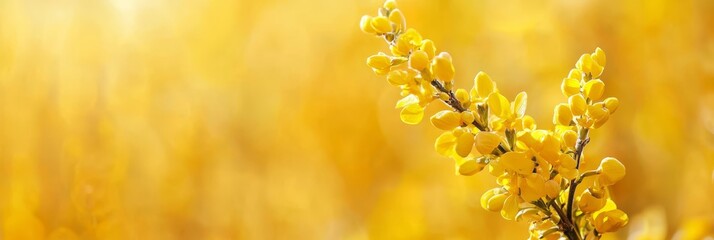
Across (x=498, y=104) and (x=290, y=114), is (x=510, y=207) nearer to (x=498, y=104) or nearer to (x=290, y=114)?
(x=498, y=104)

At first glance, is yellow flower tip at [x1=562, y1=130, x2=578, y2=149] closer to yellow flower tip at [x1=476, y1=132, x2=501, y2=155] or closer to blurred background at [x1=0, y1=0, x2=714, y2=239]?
yellow flower tip at [x1=476, y1=132, x2=501, y2=155]

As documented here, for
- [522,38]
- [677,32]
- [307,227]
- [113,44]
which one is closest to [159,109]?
[113,44]

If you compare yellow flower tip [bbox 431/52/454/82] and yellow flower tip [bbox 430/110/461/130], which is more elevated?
yellow flower tip [bbox 431/52/454/82]

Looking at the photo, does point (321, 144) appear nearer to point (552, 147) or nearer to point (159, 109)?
point (159, 109)

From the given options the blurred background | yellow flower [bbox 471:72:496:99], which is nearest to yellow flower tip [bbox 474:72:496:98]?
yellow flower [bbox 471:72:496:99]

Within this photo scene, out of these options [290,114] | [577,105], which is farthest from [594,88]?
[290,114]

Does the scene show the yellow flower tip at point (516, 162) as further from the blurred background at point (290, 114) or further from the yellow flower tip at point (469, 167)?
the blurred background at point (290, 114)

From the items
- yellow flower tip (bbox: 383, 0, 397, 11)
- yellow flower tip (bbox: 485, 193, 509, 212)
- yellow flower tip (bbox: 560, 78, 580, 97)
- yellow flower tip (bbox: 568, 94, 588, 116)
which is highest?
yellow flower tip (bbox: 383, 0, 397, 11)
